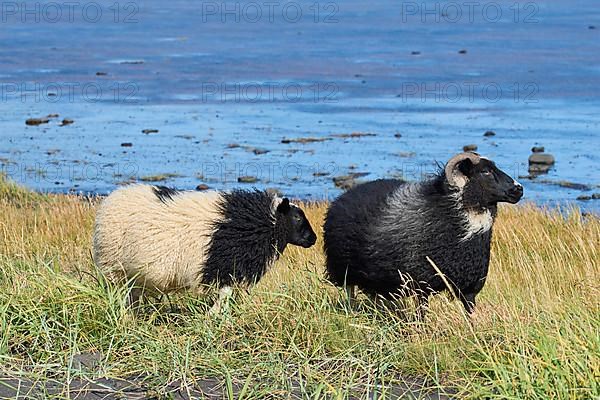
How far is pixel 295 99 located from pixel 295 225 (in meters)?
17.3

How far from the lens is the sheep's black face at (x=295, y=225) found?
8992 millimetres

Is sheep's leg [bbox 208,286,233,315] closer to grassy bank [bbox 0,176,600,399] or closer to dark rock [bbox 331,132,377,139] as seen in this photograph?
grassy bank [bbox 0,176,600,399]

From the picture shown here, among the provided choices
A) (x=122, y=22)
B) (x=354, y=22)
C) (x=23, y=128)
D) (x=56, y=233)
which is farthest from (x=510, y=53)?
(x=56, y=233)

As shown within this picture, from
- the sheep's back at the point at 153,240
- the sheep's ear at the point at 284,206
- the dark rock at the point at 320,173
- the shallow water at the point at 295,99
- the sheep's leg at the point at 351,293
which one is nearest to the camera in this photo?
the sheep's back at the point at 153,240

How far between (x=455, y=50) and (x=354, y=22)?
11.1 metres

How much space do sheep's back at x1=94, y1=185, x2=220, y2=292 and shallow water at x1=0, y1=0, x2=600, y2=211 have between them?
8536mm

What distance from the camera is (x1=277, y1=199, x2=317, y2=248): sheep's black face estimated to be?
899 cm

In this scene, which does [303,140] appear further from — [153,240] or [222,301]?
[222,301]

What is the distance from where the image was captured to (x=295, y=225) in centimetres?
905

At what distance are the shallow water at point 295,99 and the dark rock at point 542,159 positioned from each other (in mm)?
285

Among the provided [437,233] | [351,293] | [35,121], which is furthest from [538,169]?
[437,233]

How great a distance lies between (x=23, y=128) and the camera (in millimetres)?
22391

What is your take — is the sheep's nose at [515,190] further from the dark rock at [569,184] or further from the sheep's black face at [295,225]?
the dark rock at [569,184]

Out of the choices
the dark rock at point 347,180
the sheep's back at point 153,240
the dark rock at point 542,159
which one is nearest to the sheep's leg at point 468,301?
the sheep's back at point 153,240
